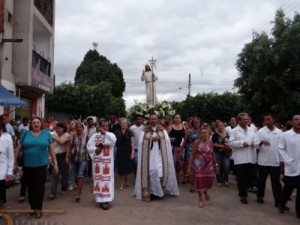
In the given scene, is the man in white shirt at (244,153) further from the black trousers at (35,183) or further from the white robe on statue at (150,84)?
the white robe on statue at (150,84)

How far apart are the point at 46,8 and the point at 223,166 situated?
1480 centimetres

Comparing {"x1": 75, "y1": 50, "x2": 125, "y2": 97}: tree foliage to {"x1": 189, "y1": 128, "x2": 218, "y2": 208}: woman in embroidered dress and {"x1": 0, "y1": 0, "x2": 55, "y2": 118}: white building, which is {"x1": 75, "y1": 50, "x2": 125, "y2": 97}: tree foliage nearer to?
{"x1": 0, "y1": 0, "x2": 55, "y2": 118}: white building

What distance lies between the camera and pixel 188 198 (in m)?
8.21

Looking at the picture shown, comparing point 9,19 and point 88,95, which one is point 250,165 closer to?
point 9,19

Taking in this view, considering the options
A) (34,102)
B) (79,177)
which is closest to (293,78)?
(79,177)

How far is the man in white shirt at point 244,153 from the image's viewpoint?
25.8 feet

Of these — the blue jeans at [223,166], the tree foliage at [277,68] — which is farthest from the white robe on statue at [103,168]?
the tree foliage at [277,68]

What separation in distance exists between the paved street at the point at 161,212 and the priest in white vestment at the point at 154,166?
259 millimetres

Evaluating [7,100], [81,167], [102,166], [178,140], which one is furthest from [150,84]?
[102,166]

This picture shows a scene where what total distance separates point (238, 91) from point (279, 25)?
3808mm

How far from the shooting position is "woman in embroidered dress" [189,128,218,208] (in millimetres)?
7551

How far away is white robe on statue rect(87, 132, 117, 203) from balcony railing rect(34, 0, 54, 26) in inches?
511

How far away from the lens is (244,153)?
7930 millimetres

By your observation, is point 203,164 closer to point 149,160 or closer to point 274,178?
point 149,160
